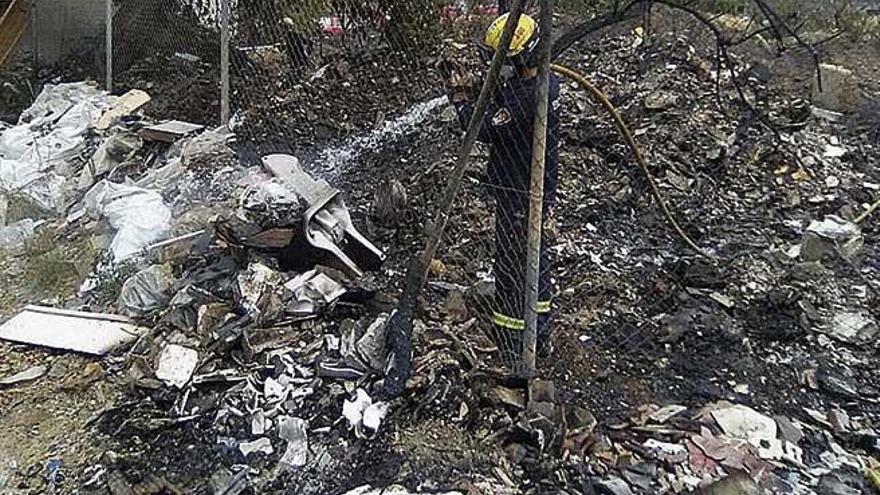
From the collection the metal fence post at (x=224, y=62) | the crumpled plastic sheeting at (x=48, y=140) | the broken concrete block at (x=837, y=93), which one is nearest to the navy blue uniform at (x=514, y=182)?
the metal fence post at (x=224, y=62)

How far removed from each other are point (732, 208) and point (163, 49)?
660 centimetres

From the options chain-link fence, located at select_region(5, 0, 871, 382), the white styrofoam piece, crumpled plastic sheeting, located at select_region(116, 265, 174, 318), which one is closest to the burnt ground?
chain-link fence, located at select_region(5, 0, 871, 382)

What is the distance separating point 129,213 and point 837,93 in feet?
22.8

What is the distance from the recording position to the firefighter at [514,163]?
12.6 ft

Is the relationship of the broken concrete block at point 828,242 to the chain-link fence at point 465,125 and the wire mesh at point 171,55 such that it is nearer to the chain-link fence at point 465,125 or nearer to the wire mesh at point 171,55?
the chain-link fence at point 465,125

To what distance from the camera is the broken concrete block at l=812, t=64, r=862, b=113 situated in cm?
798

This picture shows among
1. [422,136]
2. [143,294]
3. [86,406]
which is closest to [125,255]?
[143,294]

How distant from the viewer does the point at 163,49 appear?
911 centimetres

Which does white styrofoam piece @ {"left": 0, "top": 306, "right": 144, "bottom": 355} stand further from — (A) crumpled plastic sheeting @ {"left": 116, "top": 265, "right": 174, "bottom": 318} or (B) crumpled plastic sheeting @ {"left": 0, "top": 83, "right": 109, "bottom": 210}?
(B) crumpled plastic sheeting @ {"left": 0, "top": 83, "right": 109, "bottom": 210}

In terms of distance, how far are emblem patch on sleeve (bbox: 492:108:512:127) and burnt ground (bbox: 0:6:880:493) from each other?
44.3 inches

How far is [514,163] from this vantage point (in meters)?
3.98

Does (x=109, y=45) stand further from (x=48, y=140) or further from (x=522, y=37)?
(x=522, y=37)

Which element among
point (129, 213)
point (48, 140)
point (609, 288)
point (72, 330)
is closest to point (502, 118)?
point (609, 288)

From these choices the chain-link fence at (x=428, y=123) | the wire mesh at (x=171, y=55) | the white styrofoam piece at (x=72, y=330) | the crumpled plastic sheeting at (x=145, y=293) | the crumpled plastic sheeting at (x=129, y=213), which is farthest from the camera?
the wire mesh at (x=171, y=55)
